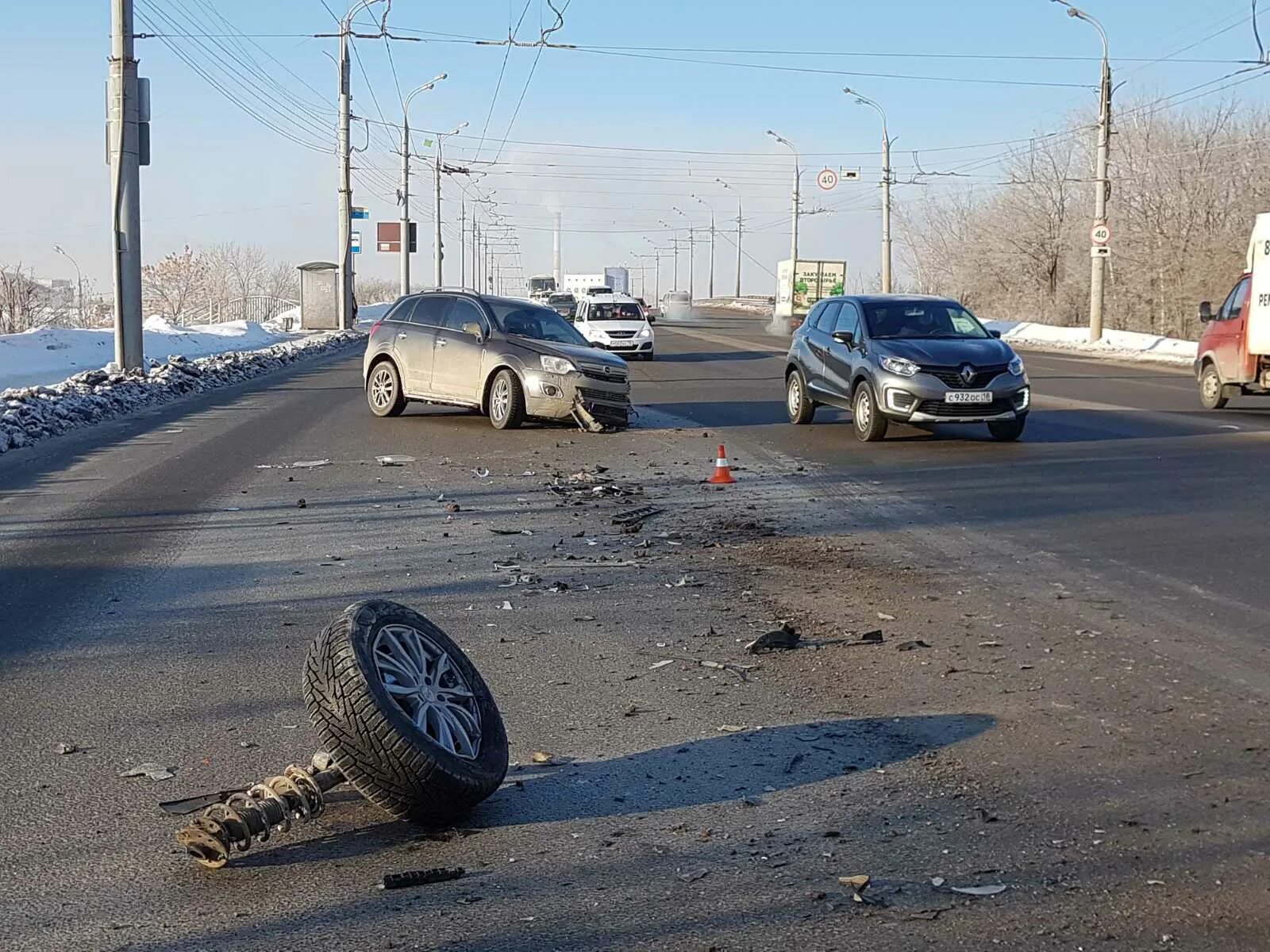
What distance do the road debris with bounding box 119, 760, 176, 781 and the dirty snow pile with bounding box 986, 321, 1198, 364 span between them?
33.1 m

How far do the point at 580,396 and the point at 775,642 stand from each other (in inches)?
424

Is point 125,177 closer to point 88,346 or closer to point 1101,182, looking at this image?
point 88,346

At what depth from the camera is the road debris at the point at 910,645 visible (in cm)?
683

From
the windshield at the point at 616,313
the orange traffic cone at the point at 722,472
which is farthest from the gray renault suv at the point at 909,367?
the windshield at the point at 616,313

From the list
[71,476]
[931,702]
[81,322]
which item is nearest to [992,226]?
[81,322]

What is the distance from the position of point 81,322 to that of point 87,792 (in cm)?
6688

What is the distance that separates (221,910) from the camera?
152 inches

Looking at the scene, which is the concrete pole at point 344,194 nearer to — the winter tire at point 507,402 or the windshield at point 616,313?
the windshield at point 616,313

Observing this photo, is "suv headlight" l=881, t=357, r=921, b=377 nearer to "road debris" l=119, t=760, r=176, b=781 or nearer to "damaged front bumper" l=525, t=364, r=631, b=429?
"damaged front bumper" l=525, t=364, r=631, b=429

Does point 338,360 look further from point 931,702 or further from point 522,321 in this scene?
point 931,702

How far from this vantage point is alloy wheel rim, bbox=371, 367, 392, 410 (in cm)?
Result: 1930

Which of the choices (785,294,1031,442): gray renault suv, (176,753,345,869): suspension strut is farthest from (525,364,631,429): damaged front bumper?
(176,753,345,869): suspension strut

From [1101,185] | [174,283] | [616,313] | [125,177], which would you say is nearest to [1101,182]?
[1101,185]

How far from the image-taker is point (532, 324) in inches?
729
